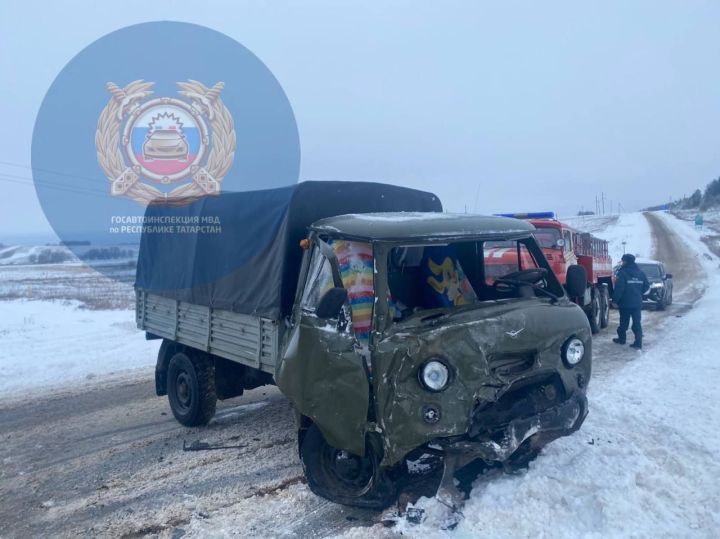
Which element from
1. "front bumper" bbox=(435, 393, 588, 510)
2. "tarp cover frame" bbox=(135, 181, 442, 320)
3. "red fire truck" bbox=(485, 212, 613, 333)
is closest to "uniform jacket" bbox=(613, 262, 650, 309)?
"red fire truck" bbox=(485, 212, 613, 333)

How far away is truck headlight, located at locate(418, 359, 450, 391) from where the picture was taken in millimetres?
3781

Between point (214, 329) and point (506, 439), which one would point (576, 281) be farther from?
point (214, 329)

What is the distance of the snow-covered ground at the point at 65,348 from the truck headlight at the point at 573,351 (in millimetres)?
7956

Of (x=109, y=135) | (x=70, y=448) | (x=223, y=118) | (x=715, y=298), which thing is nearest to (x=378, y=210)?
(x=70, y=448)

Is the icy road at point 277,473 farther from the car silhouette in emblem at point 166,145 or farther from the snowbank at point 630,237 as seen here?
the snowbank at point 630,237

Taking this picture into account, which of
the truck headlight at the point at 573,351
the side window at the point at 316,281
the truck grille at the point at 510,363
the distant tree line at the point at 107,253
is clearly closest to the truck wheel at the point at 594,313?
the truck headlight at the point at 573,351

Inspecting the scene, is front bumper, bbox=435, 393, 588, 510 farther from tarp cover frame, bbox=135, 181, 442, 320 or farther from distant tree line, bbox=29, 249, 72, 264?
distant tree line, bbox=29, 249, 72, 264

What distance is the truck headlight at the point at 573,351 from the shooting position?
4312mm

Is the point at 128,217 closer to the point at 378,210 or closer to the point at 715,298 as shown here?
the point at 378,210

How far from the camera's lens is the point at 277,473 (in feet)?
17.4

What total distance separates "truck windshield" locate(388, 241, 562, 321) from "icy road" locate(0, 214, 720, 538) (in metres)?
1.46

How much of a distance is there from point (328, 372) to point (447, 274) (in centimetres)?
162

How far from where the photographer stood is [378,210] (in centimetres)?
618

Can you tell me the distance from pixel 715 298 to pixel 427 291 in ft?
60.4
